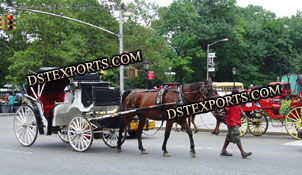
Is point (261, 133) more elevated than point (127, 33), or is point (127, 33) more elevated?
point (127, 33)

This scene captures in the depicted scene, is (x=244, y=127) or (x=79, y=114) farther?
(x=244, y=127)

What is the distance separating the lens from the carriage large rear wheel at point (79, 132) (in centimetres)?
1079

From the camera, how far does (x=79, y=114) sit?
12141 millimetres

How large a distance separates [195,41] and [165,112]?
144 ft

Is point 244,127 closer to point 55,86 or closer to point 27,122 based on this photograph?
point 55,86

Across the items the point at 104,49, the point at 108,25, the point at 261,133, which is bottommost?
the point at 261,133

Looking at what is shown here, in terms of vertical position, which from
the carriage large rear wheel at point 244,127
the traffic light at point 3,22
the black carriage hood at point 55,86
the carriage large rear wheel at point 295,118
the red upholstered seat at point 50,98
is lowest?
the carriage large rear wheel at point 244,127

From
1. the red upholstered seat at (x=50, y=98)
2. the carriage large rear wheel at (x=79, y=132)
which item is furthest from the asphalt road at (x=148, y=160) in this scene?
the red upholstered seat at (x=50, y=98)

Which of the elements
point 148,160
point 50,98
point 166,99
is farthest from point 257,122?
point 50,98

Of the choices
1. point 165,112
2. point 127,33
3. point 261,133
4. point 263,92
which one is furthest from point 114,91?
point 127,33

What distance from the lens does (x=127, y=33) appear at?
5059 cm

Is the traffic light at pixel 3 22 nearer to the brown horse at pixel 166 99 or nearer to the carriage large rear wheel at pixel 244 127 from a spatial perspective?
the brown horse at pixel 166 99

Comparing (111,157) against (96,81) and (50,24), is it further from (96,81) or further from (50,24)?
(50,24)

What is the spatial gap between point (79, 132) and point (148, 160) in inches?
90.6
